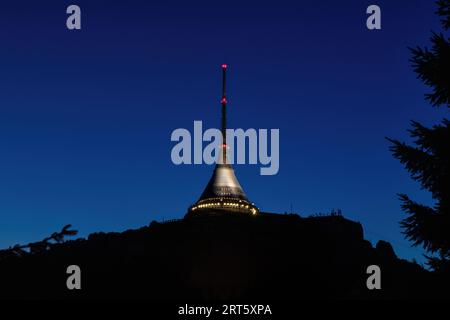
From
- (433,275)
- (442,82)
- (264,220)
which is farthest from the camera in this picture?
(264,220)

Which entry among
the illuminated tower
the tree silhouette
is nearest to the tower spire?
the illuminated tower

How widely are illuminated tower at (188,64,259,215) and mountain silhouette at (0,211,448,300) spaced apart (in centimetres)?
222

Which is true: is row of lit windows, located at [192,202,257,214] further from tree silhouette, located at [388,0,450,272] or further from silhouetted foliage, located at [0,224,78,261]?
silhouetted foliage, located at [0,224,78,261]

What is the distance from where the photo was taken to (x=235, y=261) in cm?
9300

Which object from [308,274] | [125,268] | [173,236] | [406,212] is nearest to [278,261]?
[308,274]

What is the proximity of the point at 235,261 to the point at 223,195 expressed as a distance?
14.1m

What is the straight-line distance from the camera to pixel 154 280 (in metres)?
95.8

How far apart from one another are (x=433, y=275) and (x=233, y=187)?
91455mm

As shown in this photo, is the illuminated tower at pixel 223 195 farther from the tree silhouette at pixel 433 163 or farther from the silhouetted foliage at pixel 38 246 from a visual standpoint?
the silhouetted foliage at pixel 38 246

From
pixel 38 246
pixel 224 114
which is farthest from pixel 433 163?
pixel 224 114

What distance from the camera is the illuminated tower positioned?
3986 inches

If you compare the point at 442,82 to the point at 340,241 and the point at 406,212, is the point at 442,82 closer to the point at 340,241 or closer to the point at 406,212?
the point at 406,212

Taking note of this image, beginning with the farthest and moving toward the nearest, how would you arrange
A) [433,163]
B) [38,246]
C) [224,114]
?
[224,114]
[433,163]
[38,246]

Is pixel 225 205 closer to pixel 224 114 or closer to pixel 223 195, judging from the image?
pixel 223 195
